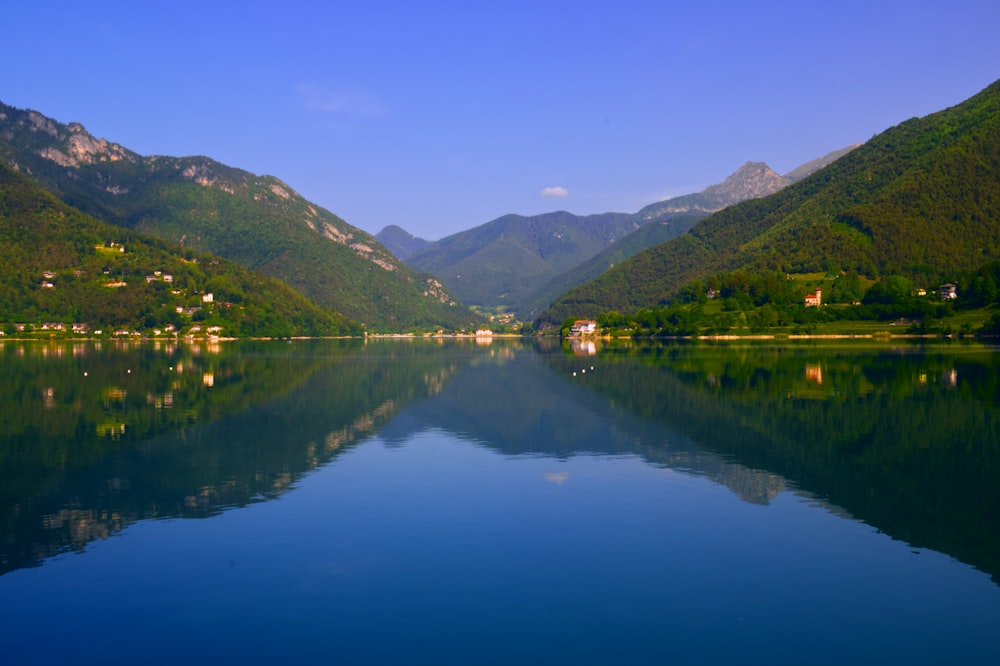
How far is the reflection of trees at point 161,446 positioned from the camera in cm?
2670

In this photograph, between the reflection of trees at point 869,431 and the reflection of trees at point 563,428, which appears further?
the reflection of trees at point 563,428

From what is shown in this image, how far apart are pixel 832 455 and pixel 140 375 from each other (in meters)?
72.7

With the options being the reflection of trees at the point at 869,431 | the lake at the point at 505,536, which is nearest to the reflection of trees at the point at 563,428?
the lake at the point at 505,536

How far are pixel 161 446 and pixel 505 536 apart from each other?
23615 mm

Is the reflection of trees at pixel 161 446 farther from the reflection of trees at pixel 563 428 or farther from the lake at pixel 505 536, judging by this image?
the reflection of trees at pixel 563 428

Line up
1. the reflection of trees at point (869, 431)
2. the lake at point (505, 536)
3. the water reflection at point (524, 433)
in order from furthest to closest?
the water reflection at point (524, 433), the reflection of trees at point (869, 431), the lake at point (505, 536)

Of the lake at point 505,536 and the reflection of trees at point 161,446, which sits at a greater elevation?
the reflection of trees at point 161,446

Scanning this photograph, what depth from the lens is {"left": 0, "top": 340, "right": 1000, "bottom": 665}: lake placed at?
1620cm

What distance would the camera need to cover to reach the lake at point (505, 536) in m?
16.2

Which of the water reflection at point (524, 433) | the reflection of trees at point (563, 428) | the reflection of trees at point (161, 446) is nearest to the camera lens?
the reflection of trees at point (161, 446)

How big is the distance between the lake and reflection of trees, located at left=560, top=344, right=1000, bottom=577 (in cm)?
23

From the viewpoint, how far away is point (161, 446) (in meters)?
40.0

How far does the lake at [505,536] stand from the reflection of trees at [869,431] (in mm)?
234

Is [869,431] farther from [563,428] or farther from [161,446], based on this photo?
[161,446]
